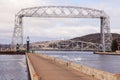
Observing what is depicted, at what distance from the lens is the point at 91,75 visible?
34938 millimetres

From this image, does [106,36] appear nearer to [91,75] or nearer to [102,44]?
[102,44]

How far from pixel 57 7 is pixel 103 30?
21586mm

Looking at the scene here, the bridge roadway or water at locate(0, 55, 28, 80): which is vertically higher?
the bridge roadway

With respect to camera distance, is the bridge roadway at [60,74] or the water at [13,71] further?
the water at [13,71]

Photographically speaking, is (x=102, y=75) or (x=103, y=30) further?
(x=103, y=30)

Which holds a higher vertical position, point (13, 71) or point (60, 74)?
point (60, 74)

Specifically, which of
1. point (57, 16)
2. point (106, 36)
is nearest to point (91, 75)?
point (57, 16)

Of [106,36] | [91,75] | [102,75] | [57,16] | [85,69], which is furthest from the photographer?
[106,36]

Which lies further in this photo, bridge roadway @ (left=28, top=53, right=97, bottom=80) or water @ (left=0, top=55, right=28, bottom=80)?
water @ (left=0, top=55, right=28, bottom=80)

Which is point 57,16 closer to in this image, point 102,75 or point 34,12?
point 34,12

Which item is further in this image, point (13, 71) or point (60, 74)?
point (13, 71)

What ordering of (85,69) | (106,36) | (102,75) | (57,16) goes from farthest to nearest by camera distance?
(106,36), (57,16), (85,69), (102,75)

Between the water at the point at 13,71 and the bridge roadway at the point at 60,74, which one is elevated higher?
the bridge roadway at the point at 60,74

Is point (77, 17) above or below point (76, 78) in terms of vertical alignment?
above
